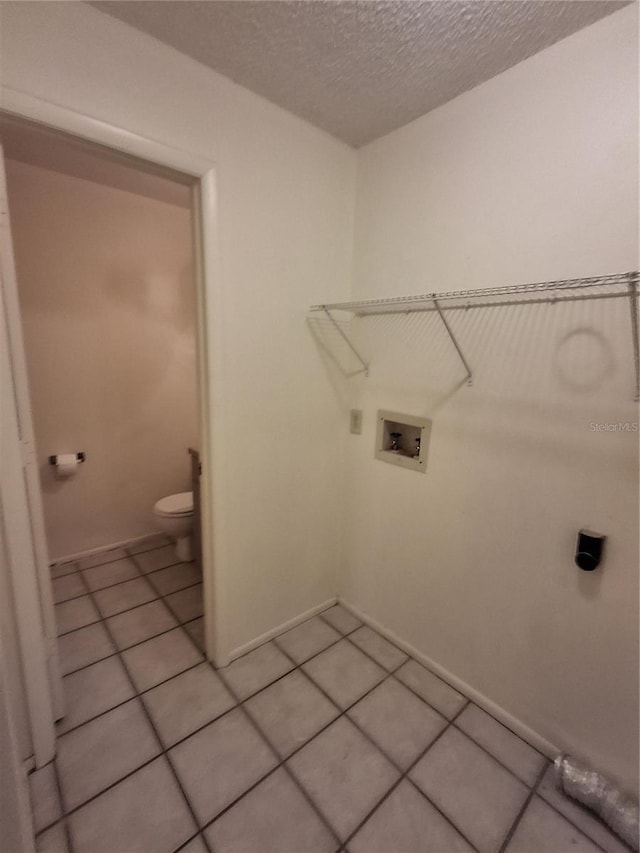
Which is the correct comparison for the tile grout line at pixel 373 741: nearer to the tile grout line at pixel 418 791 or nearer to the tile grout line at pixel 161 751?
the tile grout line at pixel 418 791

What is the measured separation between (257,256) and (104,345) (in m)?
1.54

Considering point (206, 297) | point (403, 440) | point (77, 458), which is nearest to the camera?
point (206, 297)

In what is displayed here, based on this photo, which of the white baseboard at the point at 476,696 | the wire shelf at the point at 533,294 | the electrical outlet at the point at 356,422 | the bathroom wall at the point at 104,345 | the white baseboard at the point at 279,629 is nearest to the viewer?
the wire shelf at the point at 533,294

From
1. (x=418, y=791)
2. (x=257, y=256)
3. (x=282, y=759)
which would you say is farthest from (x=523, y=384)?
(x=282, y=759)

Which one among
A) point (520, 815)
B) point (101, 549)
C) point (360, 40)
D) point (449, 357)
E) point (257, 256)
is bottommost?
point (520, 815)

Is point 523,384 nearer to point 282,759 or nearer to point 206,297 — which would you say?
point 206,297

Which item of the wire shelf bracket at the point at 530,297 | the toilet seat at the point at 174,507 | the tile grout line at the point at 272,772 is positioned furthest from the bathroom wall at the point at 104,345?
the tile grout line at the point at 272,772

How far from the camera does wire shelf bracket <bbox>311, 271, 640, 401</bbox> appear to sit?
1.03 m

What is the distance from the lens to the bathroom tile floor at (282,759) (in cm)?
115

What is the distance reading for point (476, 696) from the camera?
1.61 metres

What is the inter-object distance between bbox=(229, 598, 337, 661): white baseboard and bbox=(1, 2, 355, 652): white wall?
4 centimetres

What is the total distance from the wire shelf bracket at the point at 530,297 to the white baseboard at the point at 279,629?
1.48 m

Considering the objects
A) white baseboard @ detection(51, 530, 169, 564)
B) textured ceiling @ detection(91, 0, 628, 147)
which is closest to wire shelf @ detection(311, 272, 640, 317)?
textured ceiling @ detection(91, 0, 628, 147)

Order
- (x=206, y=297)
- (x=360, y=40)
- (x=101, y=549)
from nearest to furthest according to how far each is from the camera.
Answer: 1. (x=360, y=40)
2. (x=206, y=297)
3. (x=101, y=549)
